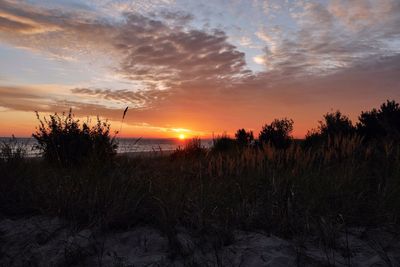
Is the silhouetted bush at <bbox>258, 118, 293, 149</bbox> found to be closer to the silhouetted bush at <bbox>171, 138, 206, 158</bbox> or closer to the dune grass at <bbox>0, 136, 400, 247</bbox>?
the silhouetted bush at <bbox>171, 138, 206, 158</bbox>

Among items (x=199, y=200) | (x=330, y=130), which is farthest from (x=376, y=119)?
(x=199, y=200)

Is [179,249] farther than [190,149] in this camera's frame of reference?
No

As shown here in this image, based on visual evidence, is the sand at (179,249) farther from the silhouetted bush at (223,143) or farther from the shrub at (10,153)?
the silhouetted bush at (223,143)

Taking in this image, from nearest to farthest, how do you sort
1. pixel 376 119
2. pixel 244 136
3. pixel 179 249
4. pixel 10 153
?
pixel 179 249
pixel 10 153
pixel 376 119
pixel 244 136

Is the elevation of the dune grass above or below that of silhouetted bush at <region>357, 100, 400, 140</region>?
below

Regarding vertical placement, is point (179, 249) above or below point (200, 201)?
below

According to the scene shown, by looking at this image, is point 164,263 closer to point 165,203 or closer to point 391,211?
point 165,203

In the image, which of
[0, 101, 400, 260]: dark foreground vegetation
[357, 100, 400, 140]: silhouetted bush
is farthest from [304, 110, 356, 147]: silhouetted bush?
[0, 101, 400, 260]: dark foreground vegetation

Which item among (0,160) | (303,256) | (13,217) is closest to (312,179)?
(303,256)

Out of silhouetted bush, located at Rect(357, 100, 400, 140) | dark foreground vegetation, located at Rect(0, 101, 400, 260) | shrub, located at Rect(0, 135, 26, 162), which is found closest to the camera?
dark foreground vegetation, located at Rect(0, 101, 400, 260)

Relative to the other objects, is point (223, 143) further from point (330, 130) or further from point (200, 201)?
point (200, 201)

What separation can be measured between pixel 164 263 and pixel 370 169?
5229 mm

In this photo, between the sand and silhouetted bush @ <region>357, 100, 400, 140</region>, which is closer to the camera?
the sand

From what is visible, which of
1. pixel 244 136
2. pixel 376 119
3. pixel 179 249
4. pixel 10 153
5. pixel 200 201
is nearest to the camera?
pixel 179 249
